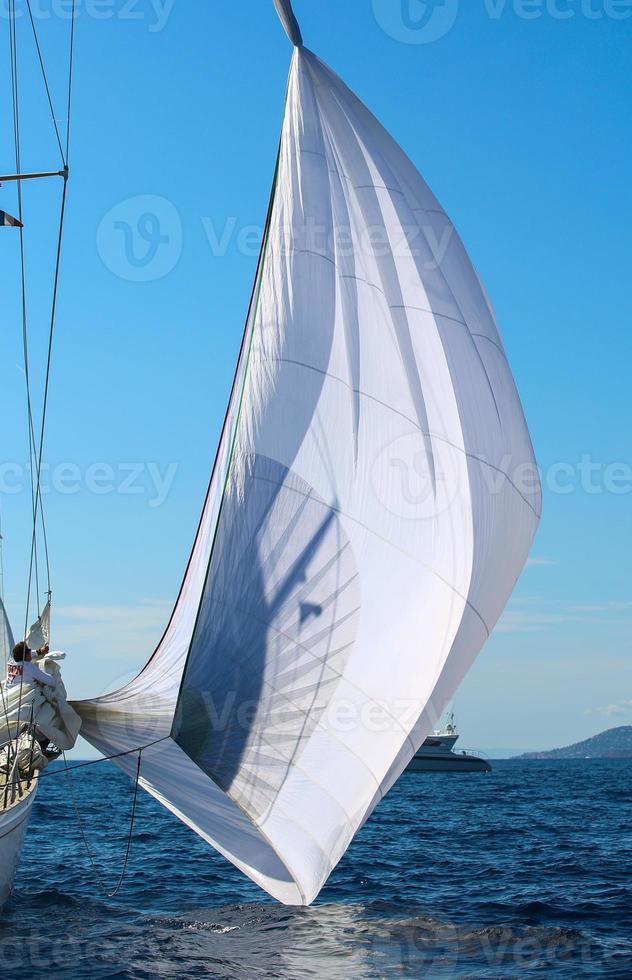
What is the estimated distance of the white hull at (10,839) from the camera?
11641 mm

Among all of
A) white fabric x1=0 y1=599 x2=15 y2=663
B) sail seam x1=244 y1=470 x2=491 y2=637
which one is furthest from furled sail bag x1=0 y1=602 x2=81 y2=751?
white fabric x1=0 y1=599 x2=15 y2=663

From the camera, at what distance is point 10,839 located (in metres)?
12.1

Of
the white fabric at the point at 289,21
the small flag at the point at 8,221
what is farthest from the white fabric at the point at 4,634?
the white fabric at the point at 289,21

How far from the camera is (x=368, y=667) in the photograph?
8.96 meters

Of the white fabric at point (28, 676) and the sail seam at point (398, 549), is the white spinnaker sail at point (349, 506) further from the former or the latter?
the white fabric at point (28, 676)

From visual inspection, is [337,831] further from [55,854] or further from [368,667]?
[55,854]

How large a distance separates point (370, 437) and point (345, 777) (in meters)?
3.06

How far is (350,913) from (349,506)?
6891mm

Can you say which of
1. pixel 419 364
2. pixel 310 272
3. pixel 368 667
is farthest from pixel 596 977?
pixel 310 272

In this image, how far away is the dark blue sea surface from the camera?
10609 mm

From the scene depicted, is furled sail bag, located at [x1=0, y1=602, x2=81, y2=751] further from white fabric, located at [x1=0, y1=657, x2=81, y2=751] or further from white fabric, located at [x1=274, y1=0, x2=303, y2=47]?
white fabric, located at [x1=274, y1=0, x2=303, y2=47]

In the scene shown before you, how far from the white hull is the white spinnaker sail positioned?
355 cm

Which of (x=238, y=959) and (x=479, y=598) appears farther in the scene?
(x=238, y=959)

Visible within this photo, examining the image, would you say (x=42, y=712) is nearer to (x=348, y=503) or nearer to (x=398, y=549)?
(x=348, y=503)
